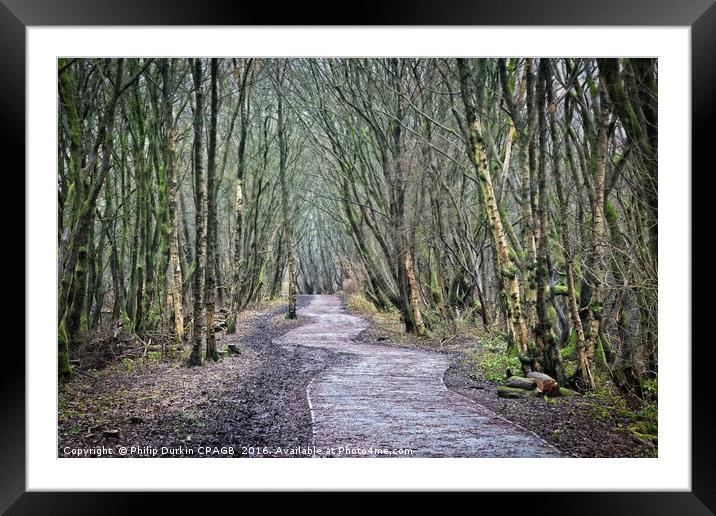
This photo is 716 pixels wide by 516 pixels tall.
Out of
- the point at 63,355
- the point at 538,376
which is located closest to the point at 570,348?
the point at 538,376

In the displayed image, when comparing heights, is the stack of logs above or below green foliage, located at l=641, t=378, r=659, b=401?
below

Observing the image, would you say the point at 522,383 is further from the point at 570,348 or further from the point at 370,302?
the point at 370,302

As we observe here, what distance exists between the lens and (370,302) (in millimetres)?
7309

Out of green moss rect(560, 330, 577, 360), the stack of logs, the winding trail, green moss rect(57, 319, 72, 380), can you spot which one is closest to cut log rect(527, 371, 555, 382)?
the stack of logs

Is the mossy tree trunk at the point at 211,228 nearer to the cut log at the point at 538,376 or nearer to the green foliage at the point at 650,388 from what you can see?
the cut log at the point at 538,376

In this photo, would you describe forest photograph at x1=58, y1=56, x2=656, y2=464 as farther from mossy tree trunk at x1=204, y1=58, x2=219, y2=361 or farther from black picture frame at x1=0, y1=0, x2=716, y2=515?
black picture frame at x1=0, y1=0, x2=716, y2=515

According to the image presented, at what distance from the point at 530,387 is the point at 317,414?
190cm

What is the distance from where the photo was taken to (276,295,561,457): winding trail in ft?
13.8

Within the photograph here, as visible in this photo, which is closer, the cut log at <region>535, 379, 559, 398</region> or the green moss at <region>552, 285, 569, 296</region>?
the cut log at <region>535, 379, 559, 398</region>

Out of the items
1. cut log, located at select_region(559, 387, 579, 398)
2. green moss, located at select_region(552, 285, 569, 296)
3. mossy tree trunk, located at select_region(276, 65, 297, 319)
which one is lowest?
cut log, located at select_region(559, 387, 579, 398)

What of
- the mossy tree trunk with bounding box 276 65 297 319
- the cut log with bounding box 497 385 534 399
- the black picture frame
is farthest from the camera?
the mossy tree trunk with bounding box 276 65 297 319

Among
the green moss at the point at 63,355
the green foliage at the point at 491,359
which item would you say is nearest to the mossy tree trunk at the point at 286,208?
the green foliage at the point at 491,359
